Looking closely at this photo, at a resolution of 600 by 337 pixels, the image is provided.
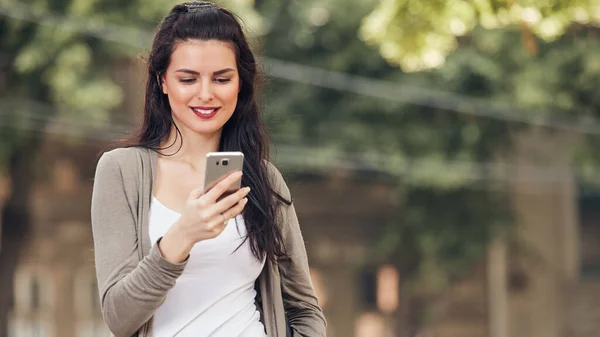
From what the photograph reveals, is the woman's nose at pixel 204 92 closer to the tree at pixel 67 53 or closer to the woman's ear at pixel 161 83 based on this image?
the woman's ear at pixel 161 83

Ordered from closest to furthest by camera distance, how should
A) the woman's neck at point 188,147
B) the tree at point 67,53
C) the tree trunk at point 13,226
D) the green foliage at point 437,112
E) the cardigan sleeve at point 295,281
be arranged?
the woman's neck at point 188,147 < the cardigan sleeve at point 295,281 < the tree at point 67,53 < the green foliage at point 437,112 < the tree trunk at point 13,226

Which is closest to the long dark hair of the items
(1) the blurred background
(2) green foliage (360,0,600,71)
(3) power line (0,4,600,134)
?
(2) green foliage (360,0,600,71)

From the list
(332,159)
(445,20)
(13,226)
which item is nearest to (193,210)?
(445,20)

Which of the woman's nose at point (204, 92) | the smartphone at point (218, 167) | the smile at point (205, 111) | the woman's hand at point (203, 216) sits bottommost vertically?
the woman's hand at point (203, 216)

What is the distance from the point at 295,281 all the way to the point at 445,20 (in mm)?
4105

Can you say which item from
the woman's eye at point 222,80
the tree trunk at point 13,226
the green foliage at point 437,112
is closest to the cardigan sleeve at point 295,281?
the woman's eye at point 222,80

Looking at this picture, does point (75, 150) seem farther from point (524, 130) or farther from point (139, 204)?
point (139, 204)

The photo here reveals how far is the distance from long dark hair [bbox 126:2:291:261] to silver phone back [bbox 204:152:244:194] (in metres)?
0.30

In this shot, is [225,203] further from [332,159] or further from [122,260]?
[332,159]

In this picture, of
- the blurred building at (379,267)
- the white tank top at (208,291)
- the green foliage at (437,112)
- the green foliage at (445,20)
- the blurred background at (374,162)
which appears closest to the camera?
the white tank top at (208,291)

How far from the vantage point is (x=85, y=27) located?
1379 centimetres

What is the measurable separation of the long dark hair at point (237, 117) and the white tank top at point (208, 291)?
0.06 meters

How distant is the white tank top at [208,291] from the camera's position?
252 centimetres

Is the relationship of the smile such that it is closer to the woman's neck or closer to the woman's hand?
the woman's neck
